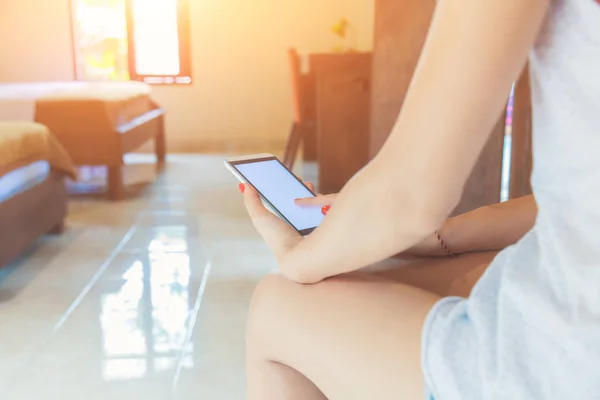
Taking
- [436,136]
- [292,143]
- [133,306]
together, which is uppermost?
[436,136]

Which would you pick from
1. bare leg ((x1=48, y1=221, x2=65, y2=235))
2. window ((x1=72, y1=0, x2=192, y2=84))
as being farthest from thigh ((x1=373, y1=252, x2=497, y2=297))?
window ((x1=72, y1=0, x2=192, y2=84))

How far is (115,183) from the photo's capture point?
Answer: 3.37m

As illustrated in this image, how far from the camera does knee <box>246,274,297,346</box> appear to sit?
66 centimetres

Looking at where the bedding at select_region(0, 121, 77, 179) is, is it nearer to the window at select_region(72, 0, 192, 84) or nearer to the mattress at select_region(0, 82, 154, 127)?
the mattress at select_region(0, 82, 154, 127)

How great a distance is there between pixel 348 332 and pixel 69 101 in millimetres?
3024

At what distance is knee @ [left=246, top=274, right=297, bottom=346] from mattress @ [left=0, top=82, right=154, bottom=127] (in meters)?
2.83

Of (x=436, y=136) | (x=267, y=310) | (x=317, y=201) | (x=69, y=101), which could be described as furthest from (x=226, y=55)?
(x=436, y=136)

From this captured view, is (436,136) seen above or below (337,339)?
above

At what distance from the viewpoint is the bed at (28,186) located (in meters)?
2.18

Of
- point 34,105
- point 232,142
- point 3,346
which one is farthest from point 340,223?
point 232,142

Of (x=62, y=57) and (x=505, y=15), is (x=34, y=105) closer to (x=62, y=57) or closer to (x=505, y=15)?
(x=62, y=57)

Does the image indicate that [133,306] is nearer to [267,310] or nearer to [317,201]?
[317,201]

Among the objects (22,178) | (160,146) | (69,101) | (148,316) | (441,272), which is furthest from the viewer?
(160,146)

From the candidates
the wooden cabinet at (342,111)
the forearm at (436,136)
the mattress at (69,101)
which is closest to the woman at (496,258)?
the forearm at (436,136)
